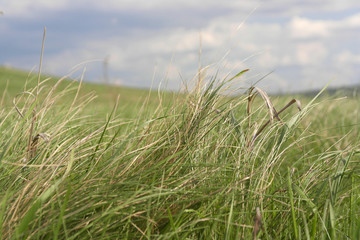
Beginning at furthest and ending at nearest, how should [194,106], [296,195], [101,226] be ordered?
1. [194,106]
2. [296,195]
3. [101,226]

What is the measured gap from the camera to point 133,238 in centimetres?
134

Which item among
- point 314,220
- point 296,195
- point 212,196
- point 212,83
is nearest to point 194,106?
point 212,83

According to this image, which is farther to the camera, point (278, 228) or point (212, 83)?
point (212, 83)

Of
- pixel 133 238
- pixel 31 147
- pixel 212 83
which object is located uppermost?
pixel 212 83

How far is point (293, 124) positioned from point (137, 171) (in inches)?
29.3

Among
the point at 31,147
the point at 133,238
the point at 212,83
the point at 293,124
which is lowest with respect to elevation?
the point at 133,238

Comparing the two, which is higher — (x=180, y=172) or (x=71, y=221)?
(x=180, y=172)

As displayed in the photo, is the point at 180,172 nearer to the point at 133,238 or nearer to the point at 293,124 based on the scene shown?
the point at 133,238

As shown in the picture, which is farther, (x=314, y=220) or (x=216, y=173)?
(x=216, y=173)

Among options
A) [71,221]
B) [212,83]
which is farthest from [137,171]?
[212,83]

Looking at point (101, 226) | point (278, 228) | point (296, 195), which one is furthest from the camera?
point (296, 195)

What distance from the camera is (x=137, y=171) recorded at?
1.49m

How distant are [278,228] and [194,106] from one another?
613mm

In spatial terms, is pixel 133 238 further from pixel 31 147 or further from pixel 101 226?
pixel 31 147
